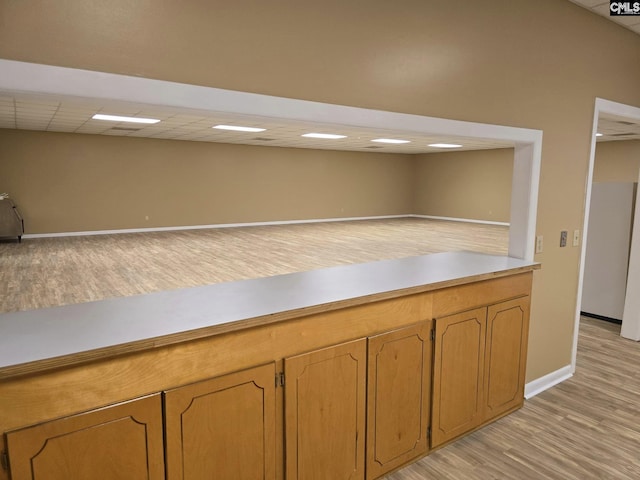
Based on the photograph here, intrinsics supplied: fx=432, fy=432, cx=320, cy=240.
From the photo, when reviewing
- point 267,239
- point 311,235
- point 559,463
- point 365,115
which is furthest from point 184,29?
point 311,235

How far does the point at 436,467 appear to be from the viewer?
224 centimetres

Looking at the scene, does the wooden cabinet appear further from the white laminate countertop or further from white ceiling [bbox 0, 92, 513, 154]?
white ceiling [bbox 0, 92, 513, 154]

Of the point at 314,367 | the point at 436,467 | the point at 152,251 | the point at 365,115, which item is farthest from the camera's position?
the point at 152,251

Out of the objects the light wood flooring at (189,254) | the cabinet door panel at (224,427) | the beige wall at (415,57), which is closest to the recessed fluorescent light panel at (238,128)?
the light wood flooring at (189,254)

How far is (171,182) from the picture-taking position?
1045 cm

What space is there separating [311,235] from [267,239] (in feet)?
3.67

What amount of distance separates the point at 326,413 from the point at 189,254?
5.91 m

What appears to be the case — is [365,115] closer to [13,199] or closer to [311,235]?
[311,235]

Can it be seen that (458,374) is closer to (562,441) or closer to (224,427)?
(562,441)

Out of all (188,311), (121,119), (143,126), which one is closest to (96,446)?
(188,311)

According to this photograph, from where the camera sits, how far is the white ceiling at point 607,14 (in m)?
2.88

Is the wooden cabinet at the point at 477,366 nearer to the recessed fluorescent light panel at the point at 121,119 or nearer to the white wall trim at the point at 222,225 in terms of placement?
the recessed fluorescent light panel at the point at 121,119

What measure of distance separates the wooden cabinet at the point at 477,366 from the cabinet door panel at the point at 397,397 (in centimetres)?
8

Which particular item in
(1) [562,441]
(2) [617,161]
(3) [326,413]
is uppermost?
(2) [617,161]
